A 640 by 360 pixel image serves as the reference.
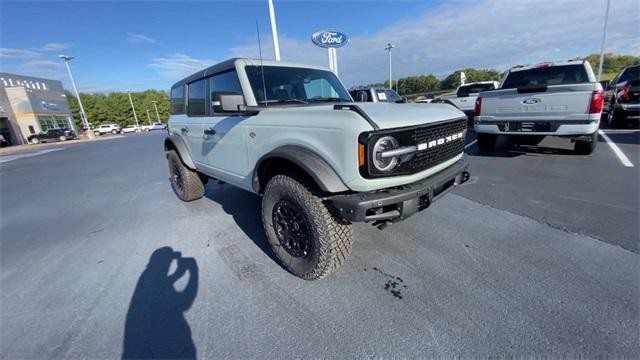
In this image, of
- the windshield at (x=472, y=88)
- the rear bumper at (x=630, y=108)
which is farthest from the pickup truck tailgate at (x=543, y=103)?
the windshield at (x=472, y=88)

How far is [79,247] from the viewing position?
3.32m

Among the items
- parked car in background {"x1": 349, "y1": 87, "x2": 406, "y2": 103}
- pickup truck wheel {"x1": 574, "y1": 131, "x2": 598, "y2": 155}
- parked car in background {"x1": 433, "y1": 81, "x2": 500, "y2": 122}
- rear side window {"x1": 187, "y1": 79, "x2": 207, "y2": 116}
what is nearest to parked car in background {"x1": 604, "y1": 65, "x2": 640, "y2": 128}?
parked car in background {"x1": 433, "y1": 81, "x2": 500, "y2": 122}

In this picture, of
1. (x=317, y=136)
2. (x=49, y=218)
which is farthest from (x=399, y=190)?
(x=49, y=218)

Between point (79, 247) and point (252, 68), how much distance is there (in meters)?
3.02

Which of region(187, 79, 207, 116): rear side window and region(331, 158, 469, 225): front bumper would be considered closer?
region(331, 158, 469, 225): front bumper

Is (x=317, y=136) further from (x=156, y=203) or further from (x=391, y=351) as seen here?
(x=156, y=203)

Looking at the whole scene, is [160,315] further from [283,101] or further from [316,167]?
[283,101]

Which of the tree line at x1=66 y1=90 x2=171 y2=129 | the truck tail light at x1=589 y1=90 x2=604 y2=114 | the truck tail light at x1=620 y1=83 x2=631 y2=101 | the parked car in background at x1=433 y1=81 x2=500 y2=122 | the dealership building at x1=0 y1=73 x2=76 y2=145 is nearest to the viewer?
the truck tail light at x1=589 y1=90 x2=604 y2=114

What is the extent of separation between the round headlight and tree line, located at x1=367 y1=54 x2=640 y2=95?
99.0 ft

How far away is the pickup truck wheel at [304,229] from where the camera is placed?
6.96 feet

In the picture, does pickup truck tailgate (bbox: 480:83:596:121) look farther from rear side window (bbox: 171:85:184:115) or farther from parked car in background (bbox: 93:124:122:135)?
parked car in background (bbox: 93:124:122:135)

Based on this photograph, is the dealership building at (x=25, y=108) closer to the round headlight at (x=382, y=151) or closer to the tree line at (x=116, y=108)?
the tree line at (x=116, y=108)

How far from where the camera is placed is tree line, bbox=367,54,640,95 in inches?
1490

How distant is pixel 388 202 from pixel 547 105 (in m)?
5.00
